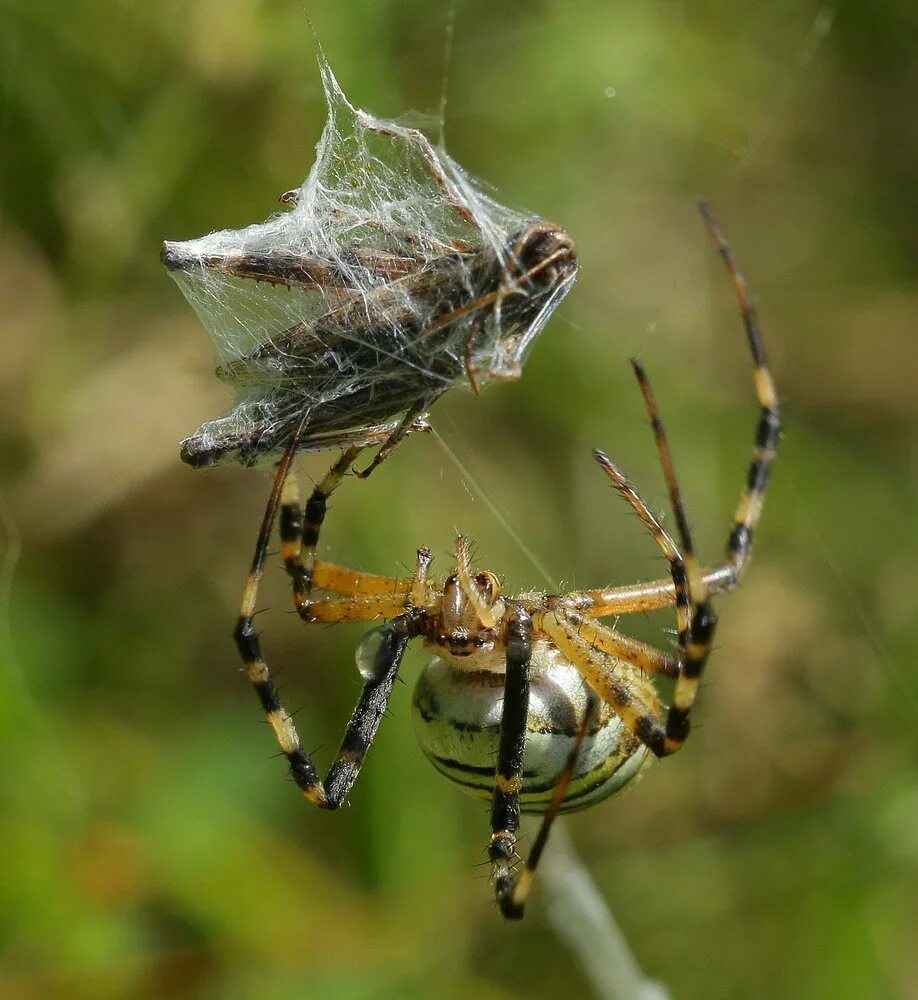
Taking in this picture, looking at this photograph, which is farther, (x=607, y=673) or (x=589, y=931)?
(x=589, y=931)

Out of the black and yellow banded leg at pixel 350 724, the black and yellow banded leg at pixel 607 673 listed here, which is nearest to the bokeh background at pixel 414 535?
the black and yellow banded leg at pixel 607 673

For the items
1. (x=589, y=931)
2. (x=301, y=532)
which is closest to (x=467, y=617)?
(x=301, y=532)

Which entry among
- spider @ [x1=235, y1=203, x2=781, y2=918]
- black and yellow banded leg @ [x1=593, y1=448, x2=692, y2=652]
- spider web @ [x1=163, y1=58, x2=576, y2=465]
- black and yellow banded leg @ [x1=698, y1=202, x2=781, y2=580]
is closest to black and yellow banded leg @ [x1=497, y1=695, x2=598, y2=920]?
spider @ [x1=235, y1=203, x2=781, y2=918]

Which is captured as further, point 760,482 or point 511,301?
point 760,482

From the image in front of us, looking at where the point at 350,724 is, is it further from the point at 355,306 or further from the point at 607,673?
the point at 355,306

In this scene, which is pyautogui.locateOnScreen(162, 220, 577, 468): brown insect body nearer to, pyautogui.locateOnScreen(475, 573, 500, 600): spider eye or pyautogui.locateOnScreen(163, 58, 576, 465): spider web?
pyautogui.locateOnScreen(163, 58, 576, 465): spider web

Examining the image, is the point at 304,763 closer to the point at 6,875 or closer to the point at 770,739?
the point at 6,875

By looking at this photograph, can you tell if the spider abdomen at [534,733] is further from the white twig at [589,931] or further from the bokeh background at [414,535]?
the white twig at [589,931]

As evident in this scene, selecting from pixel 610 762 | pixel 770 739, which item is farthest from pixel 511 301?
pixel 770 739
